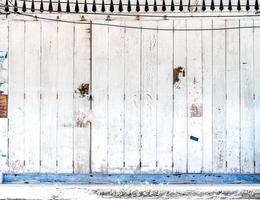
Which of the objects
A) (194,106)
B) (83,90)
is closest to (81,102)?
(83,90)

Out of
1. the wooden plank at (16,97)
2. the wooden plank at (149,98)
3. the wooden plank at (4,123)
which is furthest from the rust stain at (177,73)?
the wooden plank at (4,123)

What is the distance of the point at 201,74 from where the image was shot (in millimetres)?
4754

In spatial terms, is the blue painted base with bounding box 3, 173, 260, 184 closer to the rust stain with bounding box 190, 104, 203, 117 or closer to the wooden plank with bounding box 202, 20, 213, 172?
the wooden plank with bounding box 202, 20, 213, 172

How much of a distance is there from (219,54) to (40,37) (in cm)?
151

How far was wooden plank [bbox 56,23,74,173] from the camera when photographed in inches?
187

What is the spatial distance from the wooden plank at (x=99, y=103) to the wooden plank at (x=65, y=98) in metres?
0.19

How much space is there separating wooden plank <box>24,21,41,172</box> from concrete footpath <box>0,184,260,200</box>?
1.95ft

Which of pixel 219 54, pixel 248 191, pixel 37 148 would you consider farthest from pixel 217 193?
pixel 37 148

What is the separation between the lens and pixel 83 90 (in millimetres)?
4758

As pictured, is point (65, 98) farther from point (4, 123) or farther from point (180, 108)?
point (180, 108)

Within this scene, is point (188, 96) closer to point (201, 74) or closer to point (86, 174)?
point (201, 74)

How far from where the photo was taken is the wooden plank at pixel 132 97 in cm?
475

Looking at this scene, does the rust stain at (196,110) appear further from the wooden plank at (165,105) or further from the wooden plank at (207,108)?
the wooden plank at (165,105)

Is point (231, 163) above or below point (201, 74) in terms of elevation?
below
